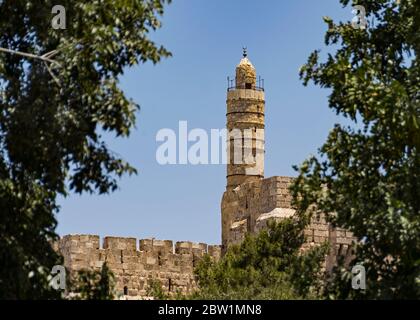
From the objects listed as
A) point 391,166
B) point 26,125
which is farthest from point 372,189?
point 26,125

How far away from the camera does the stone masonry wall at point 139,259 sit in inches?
1172

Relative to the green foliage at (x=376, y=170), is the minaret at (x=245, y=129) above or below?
above

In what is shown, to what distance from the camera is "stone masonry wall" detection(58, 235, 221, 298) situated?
2977cm

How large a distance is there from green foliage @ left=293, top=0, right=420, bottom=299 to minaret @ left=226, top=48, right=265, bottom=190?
2393 centimetres

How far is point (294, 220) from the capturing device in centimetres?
2967

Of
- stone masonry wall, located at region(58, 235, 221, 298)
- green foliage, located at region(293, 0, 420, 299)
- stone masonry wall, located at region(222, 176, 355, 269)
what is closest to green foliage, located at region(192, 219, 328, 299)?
stone masonry wall, located at region(222, 176, 355, 269)

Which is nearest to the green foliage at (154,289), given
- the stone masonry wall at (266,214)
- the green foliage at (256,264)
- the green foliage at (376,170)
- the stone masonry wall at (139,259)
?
the stone masonry wall at (139,259)

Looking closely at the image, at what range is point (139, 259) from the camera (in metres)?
31.1

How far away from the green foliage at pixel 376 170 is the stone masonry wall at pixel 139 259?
12609 mm

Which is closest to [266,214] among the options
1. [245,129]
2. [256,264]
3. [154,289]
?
[256,264]

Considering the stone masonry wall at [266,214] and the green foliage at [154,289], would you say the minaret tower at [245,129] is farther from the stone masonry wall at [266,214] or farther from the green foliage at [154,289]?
the green foliage at [154,289]

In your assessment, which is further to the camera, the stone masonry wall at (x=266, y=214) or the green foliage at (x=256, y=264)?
the stone masonry wall at (x=266, y=214)
